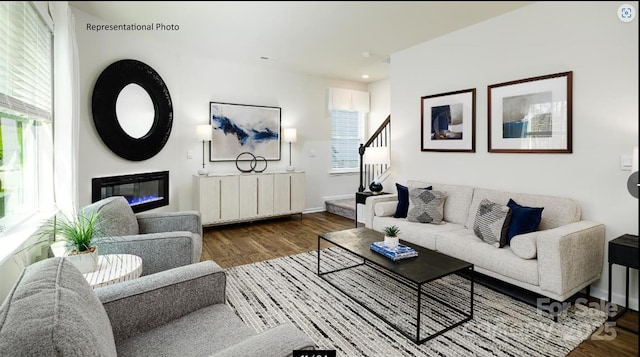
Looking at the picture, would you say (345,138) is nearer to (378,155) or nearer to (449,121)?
(378,155)

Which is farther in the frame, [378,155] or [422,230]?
[378,155]

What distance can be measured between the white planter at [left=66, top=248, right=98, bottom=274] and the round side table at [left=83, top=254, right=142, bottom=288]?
3 cm

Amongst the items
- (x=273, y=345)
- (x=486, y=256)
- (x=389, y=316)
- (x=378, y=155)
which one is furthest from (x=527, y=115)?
(x=273, y=345)

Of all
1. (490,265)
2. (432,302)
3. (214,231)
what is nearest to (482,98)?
(490,265)

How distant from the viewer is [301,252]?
3.60 m

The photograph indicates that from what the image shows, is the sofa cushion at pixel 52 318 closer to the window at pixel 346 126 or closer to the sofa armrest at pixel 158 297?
the sofa armrest at pixel 158 297

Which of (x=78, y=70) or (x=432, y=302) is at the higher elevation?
(x=78, y=70)

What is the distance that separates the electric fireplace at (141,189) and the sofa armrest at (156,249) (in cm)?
113

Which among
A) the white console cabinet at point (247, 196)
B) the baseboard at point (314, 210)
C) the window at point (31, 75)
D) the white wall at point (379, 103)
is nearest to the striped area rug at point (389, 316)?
the window at point (31, 75)

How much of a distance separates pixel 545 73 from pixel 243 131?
4.05 m

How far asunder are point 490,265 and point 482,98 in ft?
5.32

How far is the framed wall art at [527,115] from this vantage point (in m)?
2.13

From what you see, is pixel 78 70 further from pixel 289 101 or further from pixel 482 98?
pixel 289 101

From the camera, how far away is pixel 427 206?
130 inches
